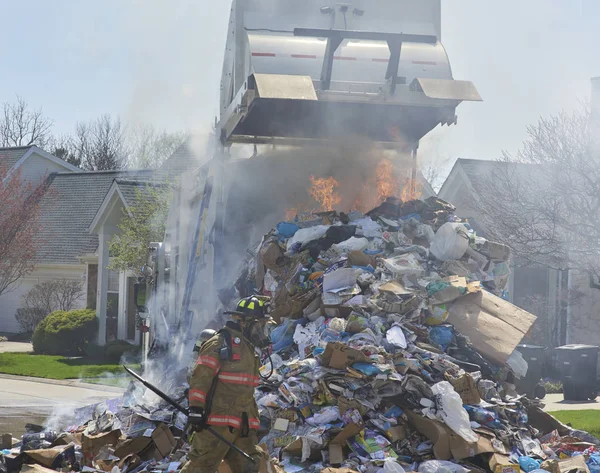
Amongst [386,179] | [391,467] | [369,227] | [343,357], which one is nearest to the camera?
[391,467]

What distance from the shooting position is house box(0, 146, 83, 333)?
25.1 m

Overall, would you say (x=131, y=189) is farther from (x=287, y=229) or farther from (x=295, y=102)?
(x=295, y=102)

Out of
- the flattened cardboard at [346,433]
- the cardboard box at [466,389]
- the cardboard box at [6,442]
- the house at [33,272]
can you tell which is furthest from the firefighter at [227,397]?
the house at [33,272]

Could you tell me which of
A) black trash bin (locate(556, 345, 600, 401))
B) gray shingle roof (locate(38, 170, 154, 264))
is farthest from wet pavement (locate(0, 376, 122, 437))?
gray shingle roof (locate(38, 170, 154, 264))

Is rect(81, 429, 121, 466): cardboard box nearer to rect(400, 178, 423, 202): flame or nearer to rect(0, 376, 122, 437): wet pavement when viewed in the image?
rect(0, 376, 122, 437): wet pavement

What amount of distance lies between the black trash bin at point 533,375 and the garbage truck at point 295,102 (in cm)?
565

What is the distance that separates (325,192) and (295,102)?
164 cm

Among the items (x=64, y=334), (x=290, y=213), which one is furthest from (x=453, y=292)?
(x=64, y=334)

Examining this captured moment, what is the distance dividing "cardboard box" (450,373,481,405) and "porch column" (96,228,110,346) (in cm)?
1452

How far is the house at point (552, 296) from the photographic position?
57.8 feet

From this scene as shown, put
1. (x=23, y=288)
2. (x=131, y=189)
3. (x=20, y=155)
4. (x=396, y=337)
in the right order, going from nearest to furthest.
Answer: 1. (x=396, y=337)
2. (x=131, y=189)
3. (x=23, y=288)
4. (x=20, y=155)

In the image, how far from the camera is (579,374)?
Answer: 45.2ft

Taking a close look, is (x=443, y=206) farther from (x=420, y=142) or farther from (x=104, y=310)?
(x=104, y=310)

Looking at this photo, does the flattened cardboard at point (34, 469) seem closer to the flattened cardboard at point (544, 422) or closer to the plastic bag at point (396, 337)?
the plastic bag at point (396, 337)
